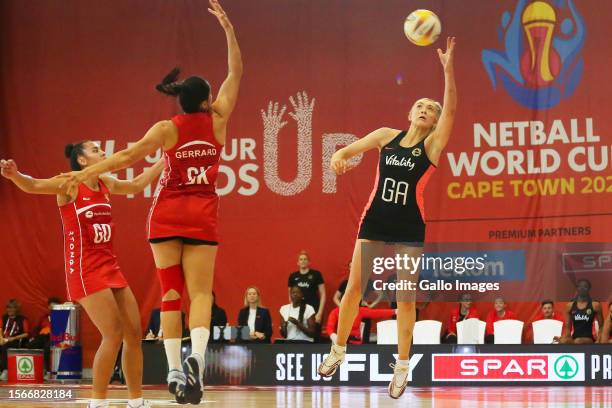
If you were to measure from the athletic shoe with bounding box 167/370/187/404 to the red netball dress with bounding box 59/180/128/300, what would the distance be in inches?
61.6

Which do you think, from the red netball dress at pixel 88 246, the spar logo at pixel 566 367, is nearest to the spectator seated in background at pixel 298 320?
the spar logo at pixel 566 367

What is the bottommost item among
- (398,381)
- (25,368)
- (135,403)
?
(25,368)

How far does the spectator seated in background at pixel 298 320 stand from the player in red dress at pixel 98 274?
7035mm

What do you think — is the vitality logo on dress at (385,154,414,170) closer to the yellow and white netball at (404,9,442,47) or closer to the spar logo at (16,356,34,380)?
the yellow and white netball at (404,9,442,47)

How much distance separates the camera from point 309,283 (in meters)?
16.2

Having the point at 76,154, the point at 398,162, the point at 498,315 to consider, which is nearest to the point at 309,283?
the point at 498,315

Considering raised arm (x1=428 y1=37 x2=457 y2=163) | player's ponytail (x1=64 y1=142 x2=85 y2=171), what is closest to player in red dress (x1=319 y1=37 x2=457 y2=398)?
raised arm (x1=428 y1=37 x2=457 y2=163)

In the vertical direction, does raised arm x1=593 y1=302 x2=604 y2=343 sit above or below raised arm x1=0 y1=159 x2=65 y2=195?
below

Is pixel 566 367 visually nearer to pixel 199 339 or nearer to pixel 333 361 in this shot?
pixel 333 361

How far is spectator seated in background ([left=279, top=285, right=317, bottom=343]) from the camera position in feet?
48.9

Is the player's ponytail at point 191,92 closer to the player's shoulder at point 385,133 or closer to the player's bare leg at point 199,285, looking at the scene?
the player's bare leg at point 199,285

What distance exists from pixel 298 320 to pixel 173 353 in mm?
8495

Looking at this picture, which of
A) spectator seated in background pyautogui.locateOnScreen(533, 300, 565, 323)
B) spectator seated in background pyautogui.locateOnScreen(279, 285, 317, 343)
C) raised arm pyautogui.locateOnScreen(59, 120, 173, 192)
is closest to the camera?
raised arm pyautogui.locateOnScreen(59, 120, 173, 192)

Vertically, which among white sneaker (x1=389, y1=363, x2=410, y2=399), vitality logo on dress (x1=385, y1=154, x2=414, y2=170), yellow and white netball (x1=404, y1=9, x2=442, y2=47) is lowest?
white sneaker (x1=389, y1=363, x2=410, y2=399)
